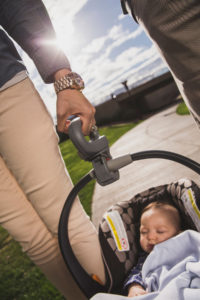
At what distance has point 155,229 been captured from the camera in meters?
1.15

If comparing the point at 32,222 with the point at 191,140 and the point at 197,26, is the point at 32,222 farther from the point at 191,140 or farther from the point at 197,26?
the point at 191,140

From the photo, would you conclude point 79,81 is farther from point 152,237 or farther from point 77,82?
point 152,237

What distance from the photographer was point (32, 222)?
34.3 inches

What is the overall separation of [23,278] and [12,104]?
1494mm

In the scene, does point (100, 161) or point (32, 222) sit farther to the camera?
point (32, 222)

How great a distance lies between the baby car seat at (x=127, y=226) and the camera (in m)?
1.01

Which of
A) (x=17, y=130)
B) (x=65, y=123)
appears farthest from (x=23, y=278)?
(x=65, y=123)

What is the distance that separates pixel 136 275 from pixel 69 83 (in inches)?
36.5

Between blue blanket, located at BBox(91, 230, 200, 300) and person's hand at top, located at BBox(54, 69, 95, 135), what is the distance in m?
0.62

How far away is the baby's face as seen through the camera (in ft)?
3.69

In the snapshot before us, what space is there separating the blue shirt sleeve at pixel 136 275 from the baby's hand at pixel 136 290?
0.02 metres

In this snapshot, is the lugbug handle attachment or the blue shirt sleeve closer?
the lugbug handle attachment

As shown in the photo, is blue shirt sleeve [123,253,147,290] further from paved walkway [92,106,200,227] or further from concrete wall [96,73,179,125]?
concrete wall [96,73,179,125]

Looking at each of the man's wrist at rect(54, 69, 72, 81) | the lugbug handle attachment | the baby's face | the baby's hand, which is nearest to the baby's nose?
the baby's face
